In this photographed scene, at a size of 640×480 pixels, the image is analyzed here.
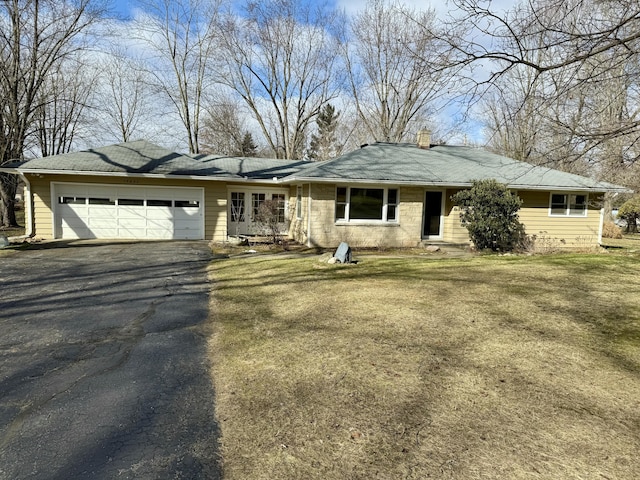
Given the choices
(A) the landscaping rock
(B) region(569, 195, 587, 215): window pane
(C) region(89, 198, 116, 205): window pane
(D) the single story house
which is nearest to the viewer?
(A) the landscaping rock

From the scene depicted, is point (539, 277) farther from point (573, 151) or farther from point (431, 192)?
point (431, 192)

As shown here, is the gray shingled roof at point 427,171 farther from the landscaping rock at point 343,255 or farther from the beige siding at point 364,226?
the landscaping rock at point 343,255

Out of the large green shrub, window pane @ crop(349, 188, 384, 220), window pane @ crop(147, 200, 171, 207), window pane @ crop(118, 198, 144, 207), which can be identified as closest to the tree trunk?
window pane @ crop(118, 198, 144, 207)

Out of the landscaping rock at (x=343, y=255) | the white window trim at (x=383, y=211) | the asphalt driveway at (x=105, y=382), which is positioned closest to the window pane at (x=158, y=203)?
the white window trim at (x=383, y=211)

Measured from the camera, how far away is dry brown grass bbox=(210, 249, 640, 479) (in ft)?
8.21

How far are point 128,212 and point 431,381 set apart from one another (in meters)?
14.2

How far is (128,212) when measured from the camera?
589 inches

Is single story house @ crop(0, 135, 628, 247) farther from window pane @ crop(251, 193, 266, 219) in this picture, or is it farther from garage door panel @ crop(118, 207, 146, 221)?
window pane @ crop(251, 193, 266, 219)

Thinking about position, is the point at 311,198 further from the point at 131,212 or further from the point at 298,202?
the point at 131,212

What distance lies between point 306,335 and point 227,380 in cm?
133

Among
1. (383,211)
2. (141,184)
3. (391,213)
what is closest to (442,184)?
(391,213)

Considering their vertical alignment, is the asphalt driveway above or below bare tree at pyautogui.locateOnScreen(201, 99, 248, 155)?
below

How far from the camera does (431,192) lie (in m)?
14.9

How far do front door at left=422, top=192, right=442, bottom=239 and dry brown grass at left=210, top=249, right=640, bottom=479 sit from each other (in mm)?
8153
